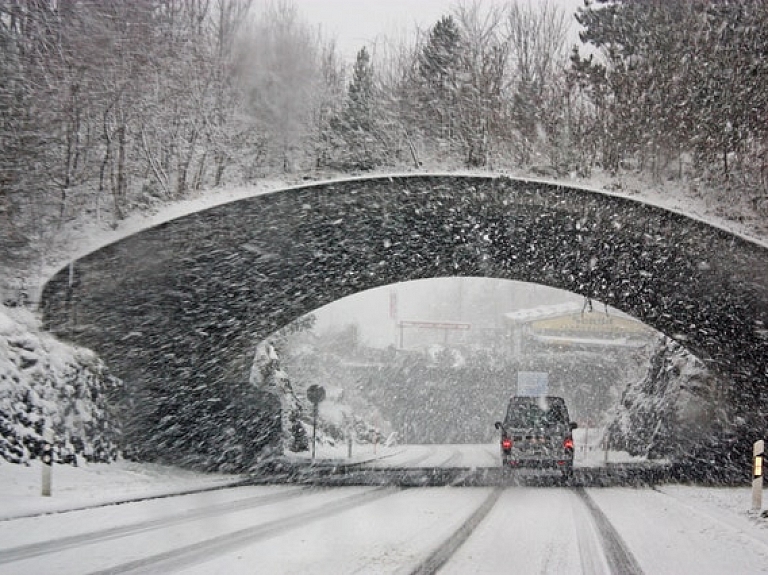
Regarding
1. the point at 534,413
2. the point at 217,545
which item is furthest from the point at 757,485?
the point at 217,545

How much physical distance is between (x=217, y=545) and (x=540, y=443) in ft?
41.5

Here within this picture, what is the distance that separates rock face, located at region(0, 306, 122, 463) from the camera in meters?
14.4

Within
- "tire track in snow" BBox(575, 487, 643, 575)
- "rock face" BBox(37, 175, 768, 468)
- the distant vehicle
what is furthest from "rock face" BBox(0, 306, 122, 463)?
"tire track in snow" BBox(575, 487, 643, 575)

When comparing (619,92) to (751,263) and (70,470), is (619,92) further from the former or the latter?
(70,470)

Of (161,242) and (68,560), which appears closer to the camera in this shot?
(68,560)

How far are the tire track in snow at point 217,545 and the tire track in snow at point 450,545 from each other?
2074 millimetres

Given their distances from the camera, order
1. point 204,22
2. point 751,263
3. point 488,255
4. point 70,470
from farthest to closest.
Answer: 1. point 488,255
2. point 204,22
3. point 751,263
4. point 70,470

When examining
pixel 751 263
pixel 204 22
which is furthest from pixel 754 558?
pixel 204 22

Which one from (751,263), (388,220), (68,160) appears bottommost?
(751,263)

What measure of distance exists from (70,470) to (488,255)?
12.0 metres

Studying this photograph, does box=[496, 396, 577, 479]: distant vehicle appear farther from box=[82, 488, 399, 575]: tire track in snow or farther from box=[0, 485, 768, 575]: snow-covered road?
box=[82, 488, 399, 575]: tire track in snow

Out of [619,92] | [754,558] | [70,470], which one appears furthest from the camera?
[619,92]

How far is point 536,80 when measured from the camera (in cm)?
2016

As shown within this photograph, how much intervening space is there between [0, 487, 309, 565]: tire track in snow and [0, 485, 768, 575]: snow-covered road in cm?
2
